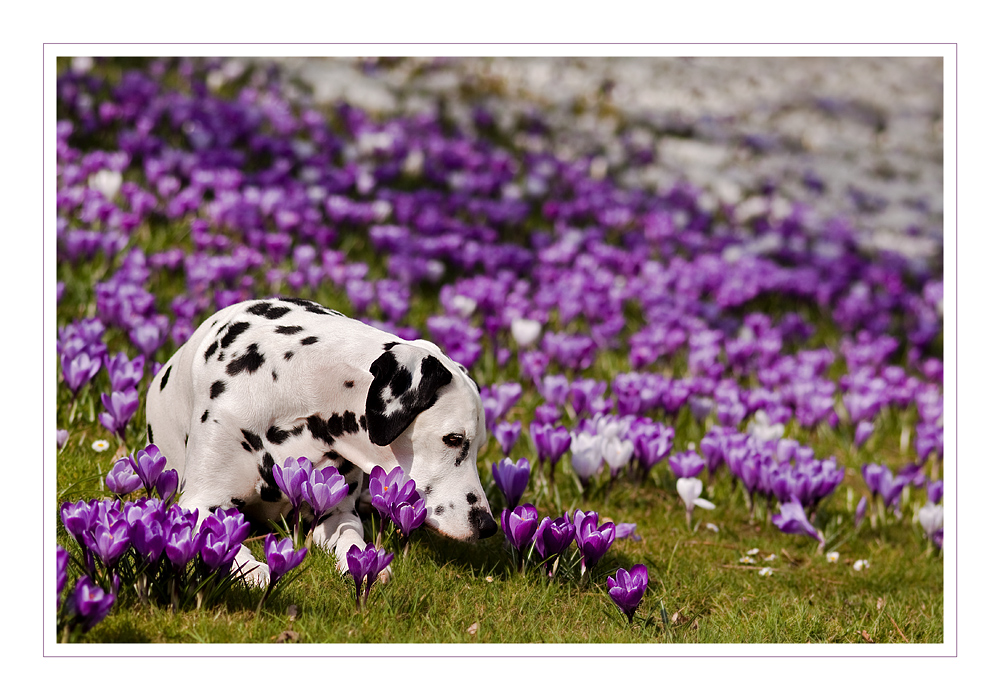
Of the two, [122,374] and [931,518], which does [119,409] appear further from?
[931,518]

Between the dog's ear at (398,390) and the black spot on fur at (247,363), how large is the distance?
0.67m

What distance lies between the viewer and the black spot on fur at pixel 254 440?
4.48 meters

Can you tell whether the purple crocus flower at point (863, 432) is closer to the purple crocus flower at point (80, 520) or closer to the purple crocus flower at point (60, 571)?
the purple crocus flower at point (80, 520)

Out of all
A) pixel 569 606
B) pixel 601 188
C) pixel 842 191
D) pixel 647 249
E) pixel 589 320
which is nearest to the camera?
pixel 569 606

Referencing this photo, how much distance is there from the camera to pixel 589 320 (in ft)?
33.5

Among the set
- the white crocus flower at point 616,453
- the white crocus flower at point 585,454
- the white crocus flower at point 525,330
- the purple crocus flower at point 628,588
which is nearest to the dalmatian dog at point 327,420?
the purple crocus flower at point 628,588

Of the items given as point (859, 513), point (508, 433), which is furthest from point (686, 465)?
point (859, 513)

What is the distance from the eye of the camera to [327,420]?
448 cm

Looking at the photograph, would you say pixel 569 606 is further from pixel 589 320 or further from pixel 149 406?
pixel 589 320

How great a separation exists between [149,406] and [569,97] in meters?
15.5

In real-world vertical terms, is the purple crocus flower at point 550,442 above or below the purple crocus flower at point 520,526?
above

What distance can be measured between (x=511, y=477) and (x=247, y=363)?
5.08 ft

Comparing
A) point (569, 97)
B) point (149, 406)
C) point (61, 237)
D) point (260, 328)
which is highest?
point (569, 97)

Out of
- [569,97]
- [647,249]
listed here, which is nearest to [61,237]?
[647,249]
